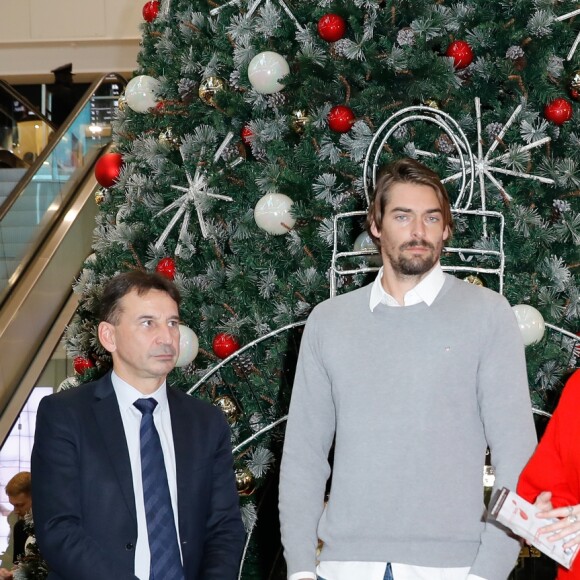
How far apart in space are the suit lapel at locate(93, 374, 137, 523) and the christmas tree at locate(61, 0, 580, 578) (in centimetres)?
89

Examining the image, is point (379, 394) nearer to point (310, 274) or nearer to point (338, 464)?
point (338, 464)

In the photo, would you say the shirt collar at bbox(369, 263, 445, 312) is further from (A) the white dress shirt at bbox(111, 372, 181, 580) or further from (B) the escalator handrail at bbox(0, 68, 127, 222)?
(B) the escalator handrail at bbox(0, 68, 127, 222)

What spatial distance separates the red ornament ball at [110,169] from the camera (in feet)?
17.8

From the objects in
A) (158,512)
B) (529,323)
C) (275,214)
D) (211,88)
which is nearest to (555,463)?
(158,512)

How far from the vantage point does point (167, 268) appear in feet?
15.6

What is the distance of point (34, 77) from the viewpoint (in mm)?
14836

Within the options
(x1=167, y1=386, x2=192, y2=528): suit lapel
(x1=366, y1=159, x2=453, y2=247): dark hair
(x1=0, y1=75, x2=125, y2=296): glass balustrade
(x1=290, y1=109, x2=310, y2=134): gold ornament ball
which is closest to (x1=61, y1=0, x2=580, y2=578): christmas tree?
(x1=290, y1=109, x2=310, y2=134): gold ornament ball

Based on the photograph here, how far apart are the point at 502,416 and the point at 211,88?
2.63 m

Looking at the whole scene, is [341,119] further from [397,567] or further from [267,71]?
[397,567]

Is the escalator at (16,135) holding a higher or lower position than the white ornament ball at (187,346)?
higher

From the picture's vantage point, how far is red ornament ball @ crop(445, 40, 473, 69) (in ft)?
14.1

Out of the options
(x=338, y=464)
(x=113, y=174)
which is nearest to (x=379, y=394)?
(x=338, y=464)

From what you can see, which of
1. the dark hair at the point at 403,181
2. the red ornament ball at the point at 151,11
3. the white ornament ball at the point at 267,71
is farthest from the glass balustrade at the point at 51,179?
the dark hair at the point at 403,181

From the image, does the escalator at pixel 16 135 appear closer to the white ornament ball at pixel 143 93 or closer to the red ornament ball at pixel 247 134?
the white ornament ball at pixel 143 93
